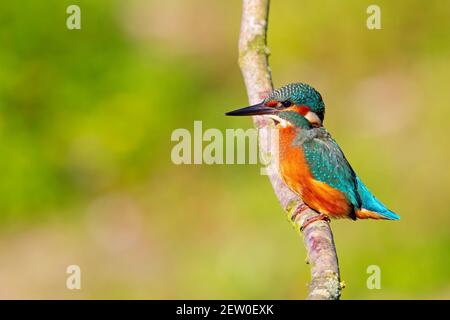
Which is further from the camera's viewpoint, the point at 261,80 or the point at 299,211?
the point at 261,80

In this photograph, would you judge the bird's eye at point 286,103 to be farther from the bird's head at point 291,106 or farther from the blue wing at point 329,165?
the blue wing at point 329,165

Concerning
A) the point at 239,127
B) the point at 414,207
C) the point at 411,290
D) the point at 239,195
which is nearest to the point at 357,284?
the point at 411,290

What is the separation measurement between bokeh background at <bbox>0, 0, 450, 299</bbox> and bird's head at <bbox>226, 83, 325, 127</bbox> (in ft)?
6.20

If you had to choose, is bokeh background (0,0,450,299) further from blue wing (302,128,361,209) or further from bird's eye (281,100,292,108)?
bird's eye (281,100,292,108)

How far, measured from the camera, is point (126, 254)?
5.68 m

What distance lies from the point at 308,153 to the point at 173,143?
2689 millimetres

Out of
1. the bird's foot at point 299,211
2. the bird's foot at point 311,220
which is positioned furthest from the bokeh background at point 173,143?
the bird's foot at point 311,220

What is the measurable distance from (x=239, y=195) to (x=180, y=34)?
1.46 m

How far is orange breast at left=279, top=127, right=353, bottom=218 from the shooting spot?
325cm

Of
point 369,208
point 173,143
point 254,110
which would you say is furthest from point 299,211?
point 173,143

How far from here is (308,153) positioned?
3.39 metres

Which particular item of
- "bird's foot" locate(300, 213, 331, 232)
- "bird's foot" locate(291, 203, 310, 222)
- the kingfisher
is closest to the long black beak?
the kingfisher

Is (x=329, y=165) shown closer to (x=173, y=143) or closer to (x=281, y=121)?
(x=281, y=121)

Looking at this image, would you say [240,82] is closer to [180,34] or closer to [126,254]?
[180,34]
